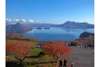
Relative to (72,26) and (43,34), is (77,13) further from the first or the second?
(43,34)

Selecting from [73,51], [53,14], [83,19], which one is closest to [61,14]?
[53,14]

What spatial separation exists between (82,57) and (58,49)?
0.65ft

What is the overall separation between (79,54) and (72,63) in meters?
0.09

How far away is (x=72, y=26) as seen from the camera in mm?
1820

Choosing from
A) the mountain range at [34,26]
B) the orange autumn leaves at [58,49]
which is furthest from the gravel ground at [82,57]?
the mountain range at [34,26]

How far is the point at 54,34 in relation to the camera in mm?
1810

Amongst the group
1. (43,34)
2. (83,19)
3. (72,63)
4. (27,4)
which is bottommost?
(72,63)

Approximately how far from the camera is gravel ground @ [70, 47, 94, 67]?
182 cm

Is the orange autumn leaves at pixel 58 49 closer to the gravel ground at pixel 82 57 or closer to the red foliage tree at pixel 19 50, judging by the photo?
the gravel ground at pixel 82 57

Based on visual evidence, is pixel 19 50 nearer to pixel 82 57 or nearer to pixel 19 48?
pixel 19 48

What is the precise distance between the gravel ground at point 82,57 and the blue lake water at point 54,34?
11cm

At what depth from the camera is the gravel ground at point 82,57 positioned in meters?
1.82

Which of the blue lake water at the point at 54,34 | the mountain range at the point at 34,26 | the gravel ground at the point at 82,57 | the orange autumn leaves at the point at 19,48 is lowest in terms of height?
the gravel ground at the point at 82,57

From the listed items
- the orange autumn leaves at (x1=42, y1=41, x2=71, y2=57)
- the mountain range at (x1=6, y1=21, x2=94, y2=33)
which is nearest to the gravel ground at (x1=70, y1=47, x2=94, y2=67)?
the orange autumn leaves at (x1=42, y1=41, x2=71, y2=57)
